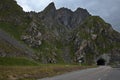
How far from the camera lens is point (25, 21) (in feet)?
519

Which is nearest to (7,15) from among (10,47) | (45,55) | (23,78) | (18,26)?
(18,26)

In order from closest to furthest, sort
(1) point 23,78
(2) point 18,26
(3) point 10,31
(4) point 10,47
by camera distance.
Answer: (1) point 23,78, (4) point 10,47, (3) point 10,31, (2) point 18,26

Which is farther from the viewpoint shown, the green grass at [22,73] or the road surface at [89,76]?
the road surface at [89,76]

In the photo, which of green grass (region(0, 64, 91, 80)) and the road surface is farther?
the road surface

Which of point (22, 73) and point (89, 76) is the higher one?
point (22, 73)

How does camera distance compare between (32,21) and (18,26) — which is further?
(32,21)

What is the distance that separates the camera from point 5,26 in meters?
144

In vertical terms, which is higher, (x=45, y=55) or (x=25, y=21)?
(x=25, y=21)

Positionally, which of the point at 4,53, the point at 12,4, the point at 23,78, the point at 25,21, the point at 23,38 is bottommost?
the point at 23,78

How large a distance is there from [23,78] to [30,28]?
12180 centimetres

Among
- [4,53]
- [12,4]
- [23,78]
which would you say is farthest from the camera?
[12,4]

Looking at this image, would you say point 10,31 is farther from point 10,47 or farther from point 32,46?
point 10,47

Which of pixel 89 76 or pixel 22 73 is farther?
pixel 89 76

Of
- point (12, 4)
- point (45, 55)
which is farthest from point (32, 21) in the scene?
point (45, 55)
